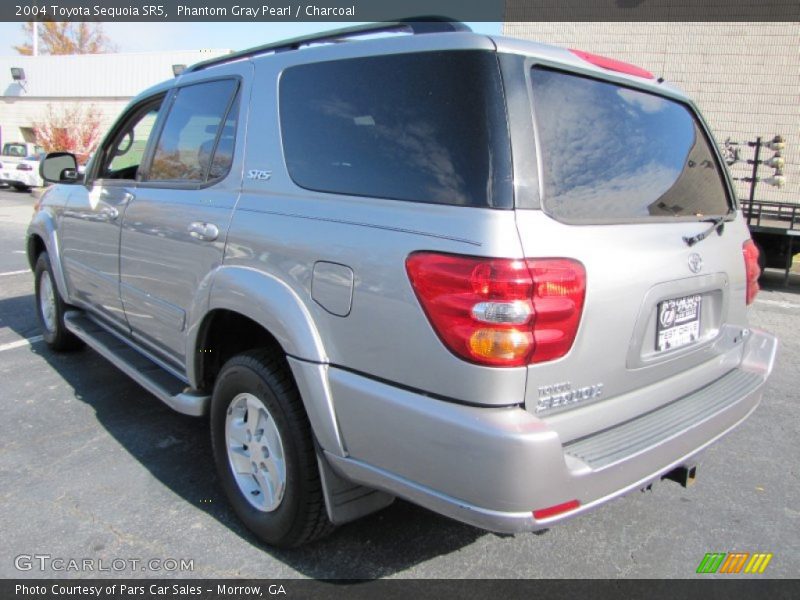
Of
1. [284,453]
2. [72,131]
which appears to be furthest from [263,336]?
[72,131]

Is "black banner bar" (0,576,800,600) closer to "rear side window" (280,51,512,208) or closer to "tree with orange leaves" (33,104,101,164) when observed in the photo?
"rear side window" (280,51,512,208)

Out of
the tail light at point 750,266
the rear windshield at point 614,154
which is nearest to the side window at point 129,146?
the rear windshield at point 614,154

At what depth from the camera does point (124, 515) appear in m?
2.97

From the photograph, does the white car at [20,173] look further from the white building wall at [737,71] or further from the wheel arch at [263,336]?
the wheel arch at [263,336]

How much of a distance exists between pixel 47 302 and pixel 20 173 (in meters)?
20.9

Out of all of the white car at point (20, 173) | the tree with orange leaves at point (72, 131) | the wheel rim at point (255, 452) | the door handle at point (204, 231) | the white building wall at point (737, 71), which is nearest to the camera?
the wheel rim at point (255, 452)

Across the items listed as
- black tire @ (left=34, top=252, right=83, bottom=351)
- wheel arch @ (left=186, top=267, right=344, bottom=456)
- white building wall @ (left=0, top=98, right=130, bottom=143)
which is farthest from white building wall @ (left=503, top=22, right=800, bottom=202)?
white building wall @ (left=0, top=98, right=130, bottom=143)

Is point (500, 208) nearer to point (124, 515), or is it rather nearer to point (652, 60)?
point (124, 515)

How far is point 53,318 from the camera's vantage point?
527cm

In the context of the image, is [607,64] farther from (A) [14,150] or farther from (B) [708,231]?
(A) [14,150]

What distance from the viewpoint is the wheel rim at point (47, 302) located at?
523 cm

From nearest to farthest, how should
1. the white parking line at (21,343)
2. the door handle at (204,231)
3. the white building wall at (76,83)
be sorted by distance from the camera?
1. the door handle at (204,231)
2. the white parking line at (21,343)
3. the white building wall at (76,83)

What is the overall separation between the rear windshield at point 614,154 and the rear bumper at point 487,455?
0.72m

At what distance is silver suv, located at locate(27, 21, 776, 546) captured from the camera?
1.94 metres
